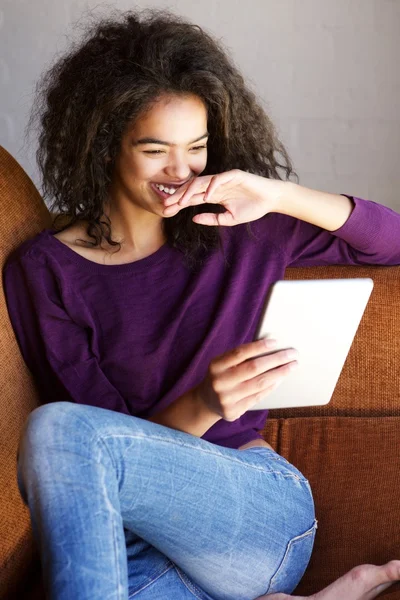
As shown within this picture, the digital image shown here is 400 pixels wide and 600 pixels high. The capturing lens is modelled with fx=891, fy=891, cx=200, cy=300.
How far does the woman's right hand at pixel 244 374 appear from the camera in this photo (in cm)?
125

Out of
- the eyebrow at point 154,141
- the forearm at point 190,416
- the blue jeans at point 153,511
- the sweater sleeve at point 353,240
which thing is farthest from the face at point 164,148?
the blue jeans at point 153,511

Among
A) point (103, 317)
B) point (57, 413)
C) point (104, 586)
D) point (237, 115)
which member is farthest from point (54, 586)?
point (237, 115)

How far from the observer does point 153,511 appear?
4.08 ft

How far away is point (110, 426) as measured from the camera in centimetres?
119

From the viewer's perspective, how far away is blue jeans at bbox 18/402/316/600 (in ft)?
3.52

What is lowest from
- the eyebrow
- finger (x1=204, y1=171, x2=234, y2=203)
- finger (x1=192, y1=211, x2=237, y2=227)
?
finger (x1=192, y1=211, x2=237, y2=227)

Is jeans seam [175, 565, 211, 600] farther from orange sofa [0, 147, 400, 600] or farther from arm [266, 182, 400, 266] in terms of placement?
arm [266, 182, 400, 266]

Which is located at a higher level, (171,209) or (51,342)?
(171,209)

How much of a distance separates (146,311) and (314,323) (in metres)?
0.41

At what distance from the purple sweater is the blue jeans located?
0.22 m

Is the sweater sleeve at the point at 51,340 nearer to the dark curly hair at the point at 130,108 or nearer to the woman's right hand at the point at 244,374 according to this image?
the dark curly hair at the point at 130,108

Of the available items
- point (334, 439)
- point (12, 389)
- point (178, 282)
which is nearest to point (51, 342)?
point (12, 389)

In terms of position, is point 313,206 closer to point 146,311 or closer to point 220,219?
point 220,219

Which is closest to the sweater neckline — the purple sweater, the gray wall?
the purple sweater
